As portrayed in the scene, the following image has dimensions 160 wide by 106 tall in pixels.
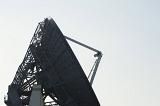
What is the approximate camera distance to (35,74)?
160 ft

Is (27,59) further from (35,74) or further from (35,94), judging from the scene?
(35,94)

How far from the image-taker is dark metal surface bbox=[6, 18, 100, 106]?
1716 inches

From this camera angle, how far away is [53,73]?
45.8 meters

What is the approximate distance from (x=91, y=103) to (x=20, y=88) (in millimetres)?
9871

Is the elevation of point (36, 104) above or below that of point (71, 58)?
below

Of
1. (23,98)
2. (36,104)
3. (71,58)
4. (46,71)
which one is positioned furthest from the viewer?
(23,98)

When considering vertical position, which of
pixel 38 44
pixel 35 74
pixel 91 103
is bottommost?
pixel 91 103

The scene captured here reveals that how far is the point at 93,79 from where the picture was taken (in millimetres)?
51156

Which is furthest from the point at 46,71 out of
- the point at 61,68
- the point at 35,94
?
the point at 35,94

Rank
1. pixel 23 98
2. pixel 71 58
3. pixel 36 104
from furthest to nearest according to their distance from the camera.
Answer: pixel 23 98 → pixel 71 58 → pixel 36 104

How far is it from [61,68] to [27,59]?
21.4 feet

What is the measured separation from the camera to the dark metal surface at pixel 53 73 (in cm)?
4359

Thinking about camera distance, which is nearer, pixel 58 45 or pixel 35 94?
pixel 35 94

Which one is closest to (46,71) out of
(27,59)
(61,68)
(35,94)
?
(61,68)
